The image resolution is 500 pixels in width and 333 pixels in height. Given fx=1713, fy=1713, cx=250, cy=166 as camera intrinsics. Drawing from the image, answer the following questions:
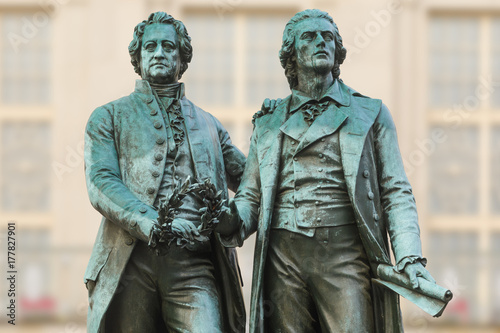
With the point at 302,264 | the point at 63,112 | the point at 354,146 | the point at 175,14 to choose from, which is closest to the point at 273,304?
the point at 302,264

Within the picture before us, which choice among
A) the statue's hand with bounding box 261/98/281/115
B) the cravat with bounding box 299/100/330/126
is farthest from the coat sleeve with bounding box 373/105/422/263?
the statue's hand with bounding box 261/98/281/115

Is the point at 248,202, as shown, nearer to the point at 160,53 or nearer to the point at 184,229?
the point at 184,229

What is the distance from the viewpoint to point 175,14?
3797 cm

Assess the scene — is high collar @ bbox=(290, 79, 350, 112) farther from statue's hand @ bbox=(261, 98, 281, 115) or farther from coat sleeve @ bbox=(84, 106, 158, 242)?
coat sleeve @ bbox=(84, 106, 158, 242)

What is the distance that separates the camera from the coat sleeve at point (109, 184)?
41.1 ft

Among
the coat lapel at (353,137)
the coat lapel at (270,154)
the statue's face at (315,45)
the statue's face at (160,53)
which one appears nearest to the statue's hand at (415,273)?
the coat lapel at (353,137)

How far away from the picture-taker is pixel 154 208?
41.8 ft

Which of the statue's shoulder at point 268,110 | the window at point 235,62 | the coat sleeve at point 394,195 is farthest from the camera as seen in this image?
the window at point 235,62

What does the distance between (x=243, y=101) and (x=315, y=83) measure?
26.0m

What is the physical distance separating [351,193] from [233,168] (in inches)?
50.1

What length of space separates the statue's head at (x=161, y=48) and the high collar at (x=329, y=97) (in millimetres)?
970

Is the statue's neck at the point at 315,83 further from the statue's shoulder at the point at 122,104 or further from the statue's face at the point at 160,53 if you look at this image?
the statue's shoulder at the point at 122,104

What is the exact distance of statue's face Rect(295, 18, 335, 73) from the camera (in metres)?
13.0

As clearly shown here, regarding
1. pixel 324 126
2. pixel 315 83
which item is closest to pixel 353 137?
pixel 324 126
